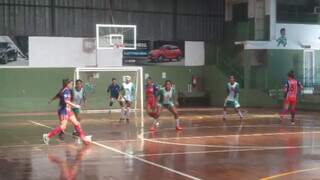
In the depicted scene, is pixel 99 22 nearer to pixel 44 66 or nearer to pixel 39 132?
pixel 44 66

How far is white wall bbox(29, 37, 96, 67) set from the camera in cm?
3828

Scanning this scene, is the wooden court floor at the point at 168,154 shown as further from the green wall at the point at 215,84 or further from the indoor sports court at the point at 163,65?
the green wall at the point at 215,84

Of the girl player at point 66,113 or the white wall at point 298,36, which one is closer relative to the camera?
the girl player at point 66,113

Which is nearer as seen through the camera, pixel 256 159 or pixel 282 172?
pixel 282 172

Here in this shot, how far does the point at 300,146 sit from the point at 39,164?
303 inches

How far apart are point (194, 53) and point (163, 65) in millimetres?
2923

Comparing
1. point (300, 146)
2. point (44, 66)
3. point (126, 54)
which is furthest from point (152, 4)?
point (300, 146)

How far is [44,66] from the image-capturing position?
38.7m

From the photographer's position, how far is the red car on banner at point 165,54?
42000mm

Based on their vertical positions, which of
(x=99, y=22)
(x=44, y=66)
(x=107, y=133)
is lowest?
(x=107, y=133)

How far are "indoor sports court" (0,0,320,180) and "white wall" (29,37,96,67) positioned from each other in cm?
7

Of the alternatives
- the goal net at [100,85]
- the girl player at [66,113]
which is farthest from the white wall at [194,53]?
the girl player at [66,113]

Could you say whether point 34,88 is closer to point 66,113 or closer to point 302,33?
point 302,33

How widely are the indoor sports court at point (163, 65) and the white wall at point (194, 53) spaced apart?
0.08 metres
